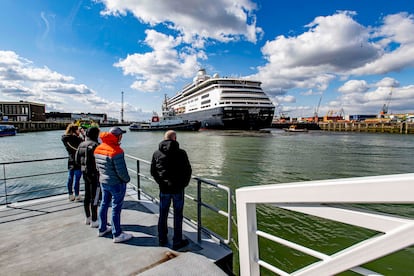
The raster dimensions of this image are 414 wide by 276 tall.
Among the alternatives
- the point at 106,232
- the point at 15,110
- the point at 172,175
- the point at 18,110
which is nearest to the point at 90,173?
the point at 106,232

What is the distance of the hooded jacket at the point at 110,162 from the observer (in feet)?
8.68

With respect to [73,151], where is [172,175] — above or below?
below

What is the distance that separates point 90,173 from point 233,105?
39.5 m

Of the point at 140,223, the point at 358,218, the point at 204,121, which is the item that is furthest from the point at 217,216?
the point at 204,121

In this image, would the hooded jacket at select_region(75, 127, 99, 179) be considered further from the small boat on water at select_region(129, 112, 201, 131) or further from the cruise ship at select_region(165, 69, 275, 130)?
the small boat on water at select_region(129, 112, 201, 131)

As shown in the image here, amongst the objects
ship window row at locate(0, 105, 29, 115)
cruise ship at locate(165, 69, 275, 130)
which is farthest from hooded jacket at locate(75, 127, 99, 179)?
ship window row at locate(0, 105, 29, 115)

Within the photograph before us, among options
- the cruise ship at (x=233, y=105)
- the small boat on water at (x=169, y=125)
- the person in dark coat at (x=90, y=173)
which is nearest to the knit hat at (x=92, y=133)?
the person in dark coat at (x=90, y=173)

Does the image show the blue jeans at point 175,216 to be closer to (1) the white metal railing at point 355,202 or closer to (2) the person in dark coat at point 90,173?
(2) the person in dark coat at point 90,173

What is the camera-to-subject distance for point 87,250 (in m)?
2.53

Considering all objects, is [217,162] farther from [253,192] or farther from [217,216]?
[253,192]

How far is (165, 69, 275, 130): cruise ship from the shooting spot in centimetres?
4156

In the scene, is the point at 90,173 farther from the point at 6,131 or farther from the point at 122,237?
the point at 6,131

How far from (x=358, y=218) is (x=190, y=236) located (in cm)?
227

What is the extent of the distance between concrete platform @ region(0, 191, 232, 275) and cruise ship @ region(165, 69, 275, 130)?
38553 mm
